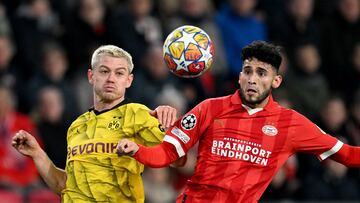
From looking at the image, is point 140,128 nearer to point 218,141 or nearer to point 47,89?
point 218,141

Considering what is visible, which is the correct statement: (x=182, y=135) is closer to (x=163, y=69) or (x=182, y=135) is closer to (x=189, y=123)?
(x=189, y=123)

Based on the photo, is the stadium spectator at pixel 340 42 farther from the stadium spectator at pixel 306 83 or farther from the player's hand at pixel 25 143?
the player's hand at pixel 25 143

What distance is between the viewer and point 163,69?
13227mm

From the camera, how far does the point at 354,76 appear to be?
14672mm

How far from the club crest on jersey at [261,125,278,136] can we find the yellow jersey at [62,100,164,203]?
0.81m

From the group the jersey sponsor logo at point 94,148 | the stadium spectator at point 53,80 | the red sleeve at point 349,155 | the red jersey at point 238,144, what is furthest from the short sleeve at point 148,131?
the stadium spectator at point 53,80

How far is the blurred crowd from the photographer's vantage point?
40.1ft

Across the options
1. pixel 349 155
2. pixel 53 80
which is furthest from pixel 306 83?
pixel 349 155

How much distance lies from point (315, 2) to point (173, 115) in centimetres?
871

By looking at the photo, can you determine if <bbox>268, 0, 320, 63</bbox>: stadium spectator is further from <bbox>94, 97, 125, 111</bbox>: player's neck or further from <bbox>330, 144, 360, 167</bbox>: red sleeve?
<bbox>94, 97, 125, 111</bbox>: player's neck

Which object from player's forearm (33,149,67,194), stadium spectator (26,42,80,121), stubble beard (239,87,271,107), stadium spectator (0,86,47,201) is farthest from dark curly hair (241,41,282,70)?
stadium spectator (26,42,80,121)

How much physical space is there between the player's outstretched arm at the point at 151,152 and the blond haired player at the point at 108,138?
0.68 ft

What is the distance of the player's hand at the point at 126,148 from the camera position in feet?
22.5

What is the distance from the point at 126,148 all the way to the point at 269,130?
1270 millimetres
